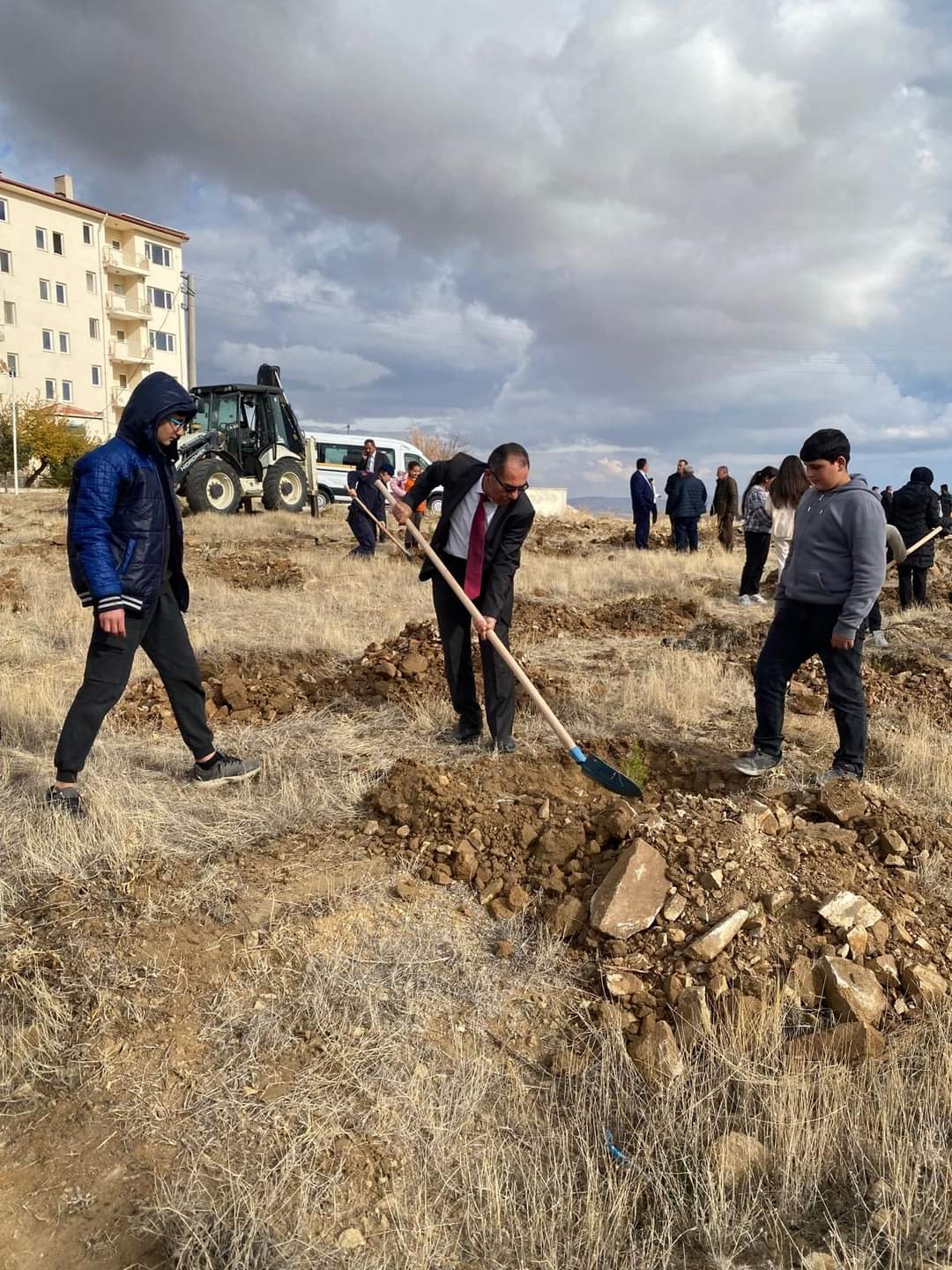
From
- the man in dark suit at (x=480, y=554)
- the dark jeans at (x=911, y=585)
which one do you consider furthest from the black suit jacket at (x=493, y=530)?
the dark jeans at (x=911, y=585)

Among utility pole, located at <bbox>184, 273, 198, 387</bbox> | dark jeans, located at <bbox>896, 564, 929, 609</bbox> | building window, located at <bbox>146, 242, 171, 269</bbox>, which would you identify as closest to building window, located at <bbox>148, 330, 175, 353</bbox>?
building window, located at <bbox>146, 242, 171, 269</bbox>

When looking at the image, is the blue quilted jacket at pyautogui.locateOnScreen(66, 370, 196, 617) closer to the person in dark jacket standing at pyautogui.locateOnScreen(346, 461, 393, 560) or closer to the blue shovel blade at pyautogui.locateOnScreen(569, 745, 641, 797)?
the blue shovel blade at pyautogui.locateOnScreen(569, 745, 641, 797)

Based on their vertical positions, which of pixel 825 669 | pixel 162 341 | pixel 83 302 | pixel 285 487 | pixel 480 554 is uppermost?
pixel 83 302

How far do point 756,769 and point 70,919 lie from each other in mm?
3140

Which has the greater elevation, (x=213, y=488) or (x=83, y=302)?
(x=83, y=302)

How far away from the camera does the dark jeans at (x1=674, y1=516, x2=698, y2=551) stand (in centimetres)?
1420

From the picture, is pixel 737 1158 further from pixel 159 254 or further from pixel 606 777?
pixel 159 254

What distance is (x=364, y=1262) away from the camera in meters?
1.93

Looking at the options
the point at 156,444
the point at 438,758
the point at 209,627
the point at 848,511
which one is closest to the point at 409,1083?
the point at 438,758

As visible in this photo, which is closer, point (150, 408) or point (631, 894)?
point (631, 894)

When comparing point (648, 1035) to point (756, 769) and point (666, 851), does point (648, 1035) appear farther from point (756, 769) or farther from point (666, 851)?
point (756, 769)

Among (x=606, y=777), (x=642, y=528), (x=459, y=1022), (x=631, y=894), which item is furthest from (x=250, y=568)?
(x=459, y=1022)

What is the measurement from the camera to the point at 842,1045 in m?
2.45

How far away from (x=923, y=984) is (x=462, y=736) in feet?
8.90
